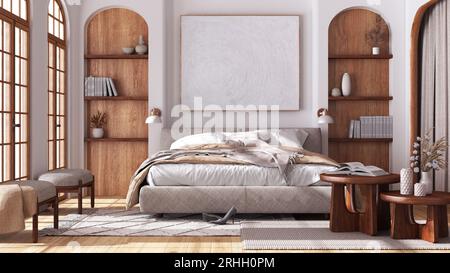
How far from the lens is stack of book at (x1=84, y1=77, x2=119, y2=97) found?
22.4 feet

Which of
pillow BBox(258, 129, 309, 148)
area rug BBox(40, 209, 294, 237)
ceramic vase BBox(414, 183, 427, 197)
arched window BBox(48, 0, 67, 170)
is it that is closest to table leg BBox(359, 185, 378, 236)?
ceramic vase BBox(414, 183, 427, 197)

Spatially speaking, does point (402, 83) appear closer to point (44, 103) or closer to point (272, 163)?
point (272, 163)

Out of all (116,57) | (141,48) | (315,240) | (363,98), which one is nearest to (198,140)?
(141,48)

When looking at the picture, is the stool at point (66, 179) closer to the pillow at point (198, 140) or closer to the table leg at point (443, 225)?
the pillow at point (198, 140)

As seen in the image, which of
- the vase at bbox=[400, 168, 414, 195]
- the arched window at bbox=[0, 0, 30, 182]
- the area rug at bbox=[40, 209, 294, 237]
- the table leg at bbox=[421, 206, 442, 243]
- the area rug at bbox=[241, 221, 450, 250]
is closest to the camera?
the area rug at bbox=[241, 221, 450, 250]

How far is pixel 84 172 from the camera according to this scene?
5.66 m

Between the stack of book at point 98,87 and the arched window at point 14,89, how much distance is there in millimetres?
1424

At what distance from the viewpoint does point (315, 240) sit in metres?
4.06

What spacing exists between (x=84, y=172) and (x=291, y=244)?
2513 millimetres

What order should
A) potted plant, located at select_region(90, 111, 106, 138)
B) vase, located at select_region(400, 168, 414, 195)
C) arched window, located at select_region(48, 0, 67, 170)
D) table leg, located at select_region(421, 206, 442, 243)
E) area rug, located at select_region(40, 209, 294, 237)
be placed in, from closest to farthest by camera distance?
table leg, located at select_region(421, 206, 442, 243)
vase, located at select_region(400, 168, 414, 195)
area rug, located at select_region(40, 209, 294, 237)
arched window, located at select_region(48, 0, 67, 170)
potted plant, located at select_region(90, 111, 106, 138)

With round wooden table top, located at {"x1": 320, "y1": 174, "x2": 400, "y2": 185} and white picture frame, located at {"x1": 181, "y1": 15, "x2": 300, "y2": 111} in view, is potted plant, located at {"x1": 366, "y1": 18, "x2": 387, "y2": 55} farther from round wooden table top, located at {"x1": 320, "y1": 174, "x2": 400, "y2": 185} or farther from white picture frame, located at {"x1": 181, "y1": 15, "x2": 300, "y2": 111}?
round wooden table top, located at {"x1": 320, "y1": 174, "x2": 400, "y2": 185}

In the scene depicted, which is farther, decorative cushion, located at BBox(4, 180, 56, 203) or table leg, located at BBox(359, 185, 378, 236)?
decorative cushion, located at BBox(4, 180, 56, 203)

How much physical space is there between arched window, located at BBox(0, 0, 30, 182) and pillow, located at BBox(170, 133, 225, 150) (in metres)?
1.61
